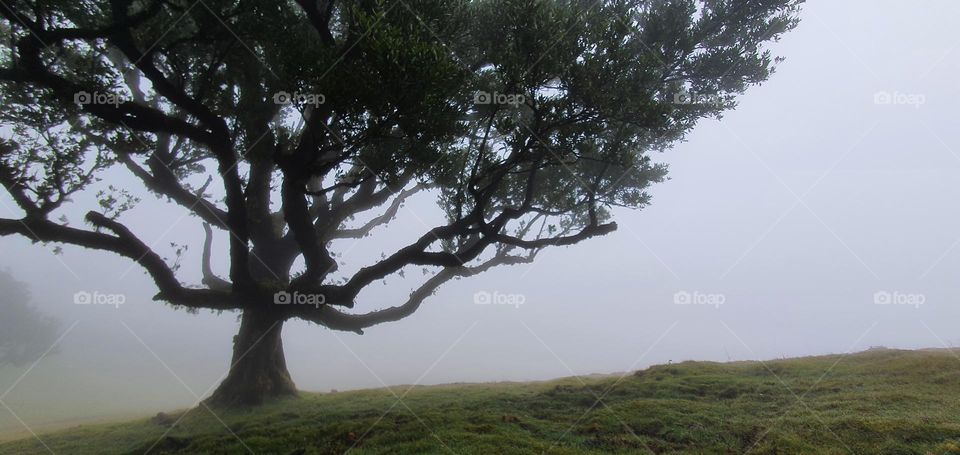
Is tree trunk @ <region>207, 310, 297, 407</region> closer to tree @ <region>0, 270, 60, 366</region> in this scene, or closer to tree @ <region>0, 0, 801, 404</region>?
tree @ <region>0, 0, 801, 404</region>

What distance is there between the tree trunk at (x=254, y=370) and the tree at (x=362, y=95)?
1.80m

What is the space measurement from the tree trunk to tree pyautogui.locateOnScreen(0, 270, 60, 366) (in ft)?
127

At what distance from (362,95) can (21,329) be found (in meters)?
55.4

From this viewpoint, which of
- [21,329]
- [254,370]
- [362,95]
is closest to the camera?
[362,95]

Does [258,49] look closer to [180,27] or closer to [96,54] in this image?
[180,27]

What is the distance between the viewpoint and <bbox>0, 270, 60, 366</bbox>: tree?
42344 mm

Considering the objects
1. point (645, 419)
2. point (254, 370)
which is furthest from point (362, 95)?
point (254, 370)

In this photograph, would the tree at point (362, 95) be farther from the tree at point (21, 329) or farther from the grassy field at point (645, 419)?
the tree at point (21, 329)

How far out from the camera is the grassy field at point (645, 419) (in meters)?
7.67

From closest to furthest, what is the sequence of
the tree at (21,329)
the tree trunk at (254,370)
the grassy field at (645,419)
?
the grassy field at (645,419) < the tree trunk at (254,370) < the tree at (21,329)

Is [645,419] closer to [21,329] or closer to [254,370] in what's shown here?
[254,370]

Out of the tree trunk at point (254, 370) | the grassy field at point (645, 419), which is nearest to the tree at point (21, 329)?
the tree trunk at point (254, 370)

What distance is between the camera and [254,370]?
48.7 feet

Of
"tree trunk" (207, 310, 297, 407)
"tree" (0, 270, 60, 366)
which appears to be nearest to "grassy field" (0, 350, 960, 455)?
"tree trunk" (207, 310, 297, 407)
